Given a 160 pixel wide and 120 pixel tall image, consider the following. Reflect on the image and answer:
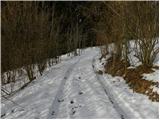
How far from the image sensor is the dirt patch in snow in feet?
33.2

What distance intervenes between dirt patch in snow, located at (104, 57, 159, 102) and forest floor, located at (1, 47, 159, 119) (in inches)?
7.8

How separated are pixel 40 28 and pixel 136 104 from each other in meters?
8.72

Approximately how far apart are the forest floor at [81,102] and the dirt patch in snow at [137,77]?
7.8 inches

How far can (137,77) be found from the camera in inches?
469

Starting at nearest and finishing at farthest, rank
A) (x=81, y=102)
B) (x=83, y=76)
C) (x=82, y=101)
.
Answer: (x=81, y=102) < (x=82, y=101) < (x=83, y=76)

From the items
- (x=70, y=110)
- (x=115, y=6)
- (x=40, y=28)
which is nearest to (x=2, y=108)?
(x=70, y=110)

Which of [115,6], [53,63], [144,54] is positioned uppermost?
[115,6]

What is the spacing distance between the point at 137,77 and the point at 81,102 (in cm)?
276

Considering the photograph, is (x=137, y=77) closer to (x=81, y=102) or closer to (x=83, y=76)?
(x=81, y=102)

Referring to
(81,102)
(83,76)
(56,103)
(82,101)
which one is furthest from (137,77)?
(83,76)

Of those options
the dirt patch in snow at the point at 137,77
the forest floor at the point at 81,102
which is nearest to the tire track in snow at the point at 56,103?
the forest floor at the point at 81,102

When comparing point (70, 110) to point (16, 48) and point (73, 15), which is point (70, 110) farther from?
point (73, 15)

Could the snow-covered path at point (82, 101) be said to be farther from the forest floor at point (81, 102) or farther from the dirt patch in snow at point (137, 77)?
the dirt patch in snow at point (137, 77)

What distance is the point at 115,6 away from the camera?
16734mm
